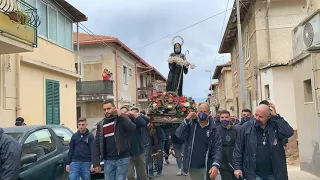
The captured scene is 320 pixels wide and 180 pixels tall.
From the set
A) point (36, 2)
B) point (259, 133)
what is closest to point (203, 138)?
point (259, 133)

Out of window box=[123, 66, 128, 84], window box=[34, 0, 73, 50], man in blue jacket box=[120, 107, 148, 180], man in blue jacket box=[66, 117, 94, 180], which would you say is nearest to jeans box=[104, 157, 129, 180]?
man in blue jacket box=[66, 117, 94, 180]

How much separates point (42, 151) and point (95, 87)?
19.2m

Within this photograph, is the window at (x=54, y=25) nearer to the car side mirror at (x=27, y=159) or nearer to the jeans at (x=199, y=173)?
the car side mirror at (x=27, y=159)

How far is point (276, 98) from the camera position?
14148mm

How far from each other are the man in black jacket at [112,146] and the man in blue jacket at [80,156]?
2.02 ft

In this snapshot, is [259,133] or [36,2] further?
[36,2]

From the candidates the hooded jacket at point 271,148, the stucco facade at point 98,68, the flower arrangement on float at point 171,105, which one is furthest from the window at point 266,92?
the stucco facade at point 98,68

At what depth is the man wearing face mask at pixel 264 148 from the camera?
4.67 meters

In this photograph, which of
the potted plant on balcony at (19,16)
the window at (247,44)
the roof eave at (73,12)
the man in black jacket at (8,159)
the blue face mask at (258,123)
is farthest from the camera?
the window at (247,44)

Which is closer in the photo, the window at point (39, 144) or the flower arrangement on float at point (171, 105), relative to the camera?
the window at point (39, 144)

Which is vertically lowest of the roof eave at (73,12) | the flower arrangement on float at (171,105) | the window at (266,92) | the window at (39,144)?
the window at (39,144)

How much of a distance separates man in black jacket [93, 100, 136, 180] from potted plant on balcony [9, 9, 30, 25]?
6005mm

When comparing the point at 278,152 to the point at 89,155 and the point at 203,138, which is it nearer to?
the point at 203,138

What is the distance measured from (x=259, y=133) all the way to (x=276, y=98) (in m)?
9.86
